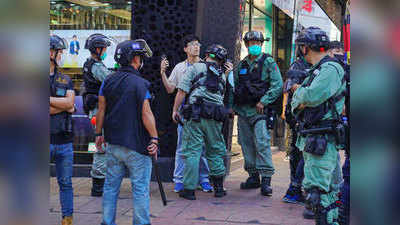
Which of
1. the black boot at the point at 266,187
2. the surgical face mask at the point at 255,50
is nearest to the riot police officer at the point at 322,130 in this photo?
the black boot at the point at 266,187

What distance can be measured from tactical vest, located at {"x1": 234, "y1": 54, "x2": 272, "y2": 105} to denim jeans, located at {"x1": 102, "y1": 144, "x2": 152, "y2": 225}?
2.73 metres

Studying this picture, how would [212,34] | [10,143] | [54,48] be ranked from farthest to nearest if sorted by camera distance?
[212,34], [54,48], [10,143]

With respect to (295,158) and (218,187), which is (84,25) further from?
(295,158)

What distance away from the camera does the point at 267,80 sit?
6.89 m

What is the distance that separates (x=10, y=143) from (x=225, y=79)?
235 inches

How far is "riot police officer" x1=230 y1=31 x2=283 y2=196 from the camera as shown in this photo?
6.80m

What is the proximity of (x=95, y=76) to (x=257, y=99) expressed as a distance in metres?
2.22

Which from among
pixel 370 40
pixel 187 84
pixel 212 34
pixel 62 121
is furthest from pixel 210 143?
pixel 370 40

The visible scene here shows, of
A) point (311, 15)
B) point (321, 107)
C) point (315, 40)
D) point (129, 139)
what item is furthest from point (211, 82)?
point (311, 15)

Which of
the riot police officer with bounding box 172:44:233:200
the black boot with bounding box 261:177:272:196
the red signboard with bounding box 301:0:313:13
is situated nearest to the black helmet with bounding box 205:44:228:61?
the riot police officer with bounding box 172:44:233:200

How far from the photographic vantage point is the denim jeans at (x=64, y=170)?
4578 millimetres

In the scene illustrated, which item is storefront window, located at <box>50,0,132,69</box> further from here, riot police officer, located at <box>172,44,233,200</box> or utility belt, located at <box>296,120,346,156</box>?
utility belt, located at <box>296,120,346,156</box>

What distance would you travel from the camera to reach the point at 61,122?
451 centimetres

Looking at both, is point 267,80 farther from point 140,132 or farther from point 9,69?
point 9,69
